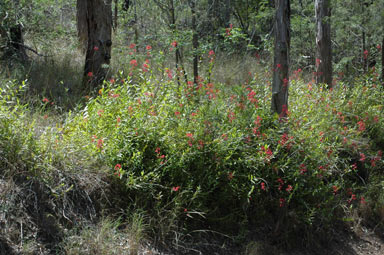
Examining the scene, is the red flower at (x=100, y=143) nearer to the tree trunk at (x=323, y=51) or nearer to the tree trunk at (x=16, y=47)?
the tree trunk at (x=16, y=47)

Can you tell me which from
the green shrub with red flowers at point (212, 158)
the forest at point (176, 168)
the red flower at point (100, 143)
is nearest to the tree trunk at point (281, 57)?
the forest at point (176, 168)

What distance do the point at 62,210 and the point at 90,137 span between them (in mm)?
876

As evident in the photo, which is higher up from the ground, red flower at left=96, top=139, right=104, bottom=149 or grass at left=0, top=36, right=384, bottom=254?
red flower at left=96, top=139, right=104, bottom=149

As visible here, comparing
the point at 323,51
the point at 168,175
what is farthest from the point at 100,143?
the point at 323,51

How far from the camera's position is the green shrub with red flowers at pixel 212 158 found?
14.4ft

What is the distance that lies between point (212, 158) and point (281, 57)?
208 cm

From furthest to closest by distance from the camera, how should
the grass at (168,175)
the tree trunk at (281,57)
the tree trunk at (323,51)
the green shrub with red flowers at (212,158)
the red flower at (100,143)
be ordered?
the tree trunk at (323,51)
the tree trunk at (281,57)
the green shrub with red flowers at (212,158)
the red flower at (100,143)
the grass at (168,175)

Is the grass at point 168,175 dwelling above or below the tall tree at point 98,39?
below

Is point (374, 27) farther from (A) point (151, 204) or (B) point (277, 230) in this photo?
(A) point (151, 204)

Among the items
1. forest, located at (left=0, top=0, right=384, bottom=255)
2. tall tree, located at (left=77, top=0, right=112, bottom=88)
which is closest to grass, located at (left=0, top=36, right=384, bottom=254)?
forest, located at (left=0, top=0, right=384, bottom=255)

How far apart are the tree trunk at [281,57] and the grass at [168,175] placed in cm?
30

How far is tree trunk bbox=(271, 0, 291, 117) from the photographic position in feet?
18.4

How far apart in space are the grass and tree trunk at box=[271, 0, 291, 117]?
301 millimetres

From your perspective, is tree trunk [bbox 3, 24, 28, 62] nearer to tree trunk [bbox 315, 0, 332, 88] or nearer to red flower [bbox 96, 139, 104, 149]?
red flower [bbox 96, 139, 104, 149]
